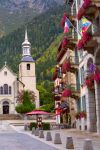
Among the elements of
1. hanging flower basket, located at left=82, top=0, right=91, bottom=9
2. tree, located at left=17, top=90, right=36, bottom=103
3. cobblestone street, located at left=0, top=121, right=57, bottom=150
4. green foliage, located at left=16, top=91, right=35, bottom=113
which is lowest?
cobblestone street, located at left=0, top=121, right=57, bottom=150

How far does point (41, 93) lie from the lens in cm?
11888

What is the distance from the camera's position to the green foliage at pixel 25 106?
88688mm

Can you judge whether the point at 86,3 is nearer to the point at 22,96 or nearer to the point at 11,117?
the point at 11,117

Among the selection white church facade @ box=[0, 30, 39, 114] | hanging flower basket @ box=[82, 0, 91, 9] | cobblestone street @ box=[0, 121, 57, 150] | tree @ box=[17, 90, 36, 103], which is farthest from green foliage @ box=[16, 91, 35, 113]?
hanging flower basket @ box=[82, 0, 91, 9]

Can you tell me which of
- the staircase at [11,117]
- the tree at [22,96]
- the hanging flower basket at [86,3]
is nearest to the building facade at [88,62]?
the hanging flower basket at [86,3]

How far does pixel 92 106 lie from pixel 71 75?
508 inches

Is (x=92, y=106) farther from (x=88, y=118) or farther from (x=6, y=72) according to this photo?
(x=6, y=72)

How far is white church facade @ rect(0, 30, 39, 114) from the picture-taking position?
329ft

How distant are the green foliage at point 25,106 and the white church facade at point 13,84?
7.37m

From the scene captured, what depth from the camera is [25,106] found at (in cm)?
8956

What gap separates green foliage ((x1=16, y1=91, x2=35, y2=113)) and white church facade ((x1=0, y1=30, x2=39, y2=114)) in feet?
24.2

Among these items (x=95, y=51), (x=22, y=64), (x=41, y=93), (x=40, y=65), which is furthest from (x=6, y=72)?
(x=40, y=65)

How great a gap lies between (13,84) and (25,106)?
1340 centimetres

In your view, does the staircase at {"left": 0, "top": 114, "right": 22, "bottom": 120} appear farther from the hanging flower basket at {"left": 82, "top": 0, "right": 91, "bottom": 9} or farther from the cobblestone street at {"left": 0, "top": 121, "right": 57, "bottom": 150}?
the hanging flower basket at {"left": 82, "top": 0, "right": 91, "bottom": 9}
